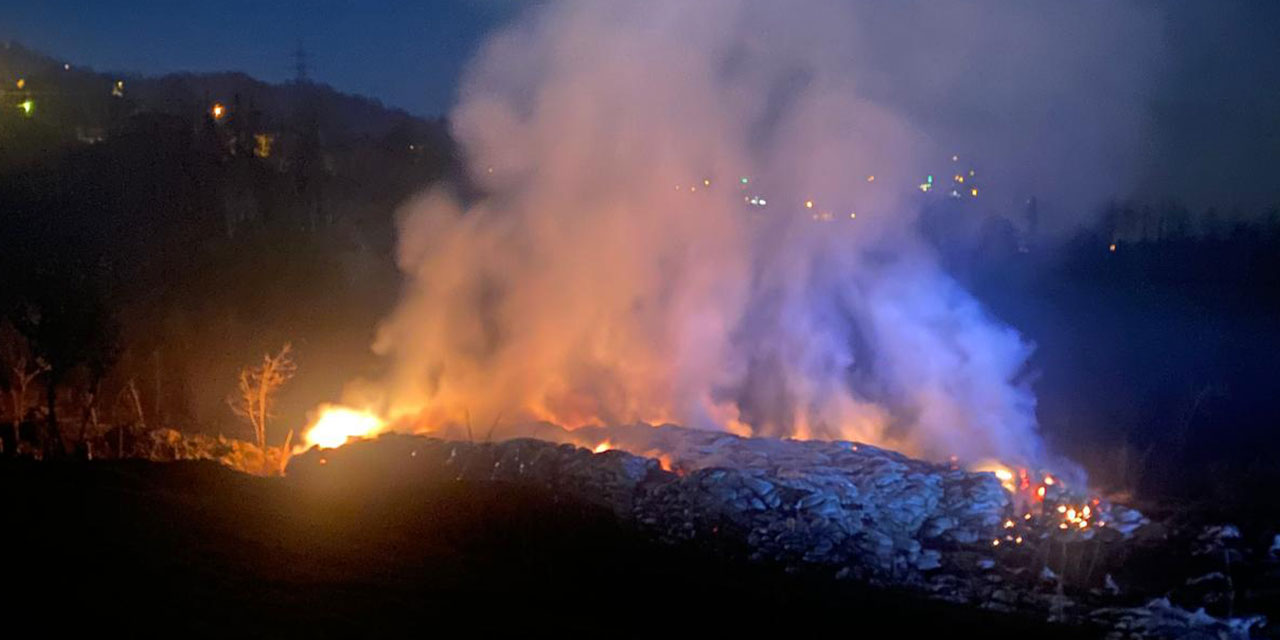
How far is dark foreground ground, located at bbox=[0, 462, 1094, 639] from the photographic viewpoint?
8.34 m

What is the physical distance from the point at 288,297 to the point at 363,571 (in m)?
24.8

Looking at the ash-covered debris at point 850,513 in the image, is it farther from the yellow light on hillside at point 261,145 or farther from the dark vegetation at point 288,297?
the yellow light on hillside at point 261,145

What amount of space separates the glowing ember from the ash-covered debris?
1.88m

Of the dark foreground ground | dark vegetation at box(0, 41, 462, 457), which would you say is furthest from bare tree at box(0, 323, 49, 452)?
the dark foreground ground

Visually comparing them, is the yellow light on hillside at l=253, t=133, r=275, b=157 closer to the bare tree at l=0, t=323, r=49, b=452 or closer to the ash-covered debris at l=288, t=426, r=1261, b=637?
the bare tree at l=0, t=323, r=49, b=452

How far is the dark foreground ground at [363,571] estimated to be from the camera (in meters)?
8.34

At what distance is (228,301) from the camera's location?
3219 centimetres

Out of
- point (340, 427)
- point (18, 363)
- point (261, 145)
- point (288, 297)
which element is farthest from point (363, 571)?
point (261, 145)

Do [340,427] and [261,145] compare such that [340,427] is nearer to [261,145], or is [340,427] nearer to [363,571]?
[363,571]

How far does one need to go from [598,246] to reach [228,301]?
1402 centimetres

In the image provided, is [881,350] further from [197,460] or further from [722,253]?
[197,460]

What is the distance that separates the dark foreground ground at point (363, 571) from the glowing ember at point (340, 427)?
16.9 feet

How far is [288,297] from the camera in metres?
33.2

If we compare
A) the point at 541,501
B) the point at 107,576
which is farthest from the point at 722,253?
the point at 107,576
